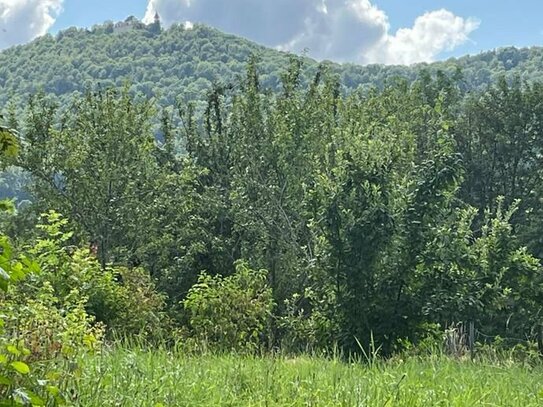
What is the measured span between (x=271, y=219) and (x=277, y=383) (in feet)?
43.3

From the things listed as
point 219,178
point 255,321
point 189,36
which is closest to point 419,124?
point 219,178

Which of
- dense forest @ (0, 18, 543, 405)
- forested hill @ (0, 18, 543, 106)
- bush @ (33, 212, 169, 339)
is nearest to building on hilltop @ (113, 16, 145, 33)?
forested hill @ (0, 18, 543, 106)

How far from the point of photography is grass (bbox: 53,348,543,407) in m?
3.82

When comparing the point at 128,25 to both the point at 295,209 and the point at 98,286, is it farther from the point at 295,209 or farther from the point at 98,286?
the point at 98,286

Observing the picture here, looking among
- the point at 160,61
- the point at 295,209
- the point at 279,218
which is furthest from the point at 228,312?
the point at 160,61

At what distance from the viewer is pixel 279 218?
17766mm

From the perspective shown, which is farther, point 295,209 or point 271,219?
point 271,219

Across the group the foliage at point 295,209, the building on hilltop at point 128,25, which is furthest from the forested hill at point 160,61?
the foliage at point 295,209

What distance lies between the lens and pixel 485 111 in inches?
1159

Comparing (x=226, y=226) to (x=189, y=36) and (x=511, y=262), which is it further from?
(x=189, y=36)

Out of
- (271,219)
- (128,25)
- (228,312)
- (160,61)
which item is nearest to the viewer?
(228,312)

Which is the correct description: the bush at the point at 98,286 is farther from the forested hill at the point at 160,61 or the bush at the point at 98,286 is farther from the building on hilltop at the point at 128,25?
the building on hilltop at the point at 128,25

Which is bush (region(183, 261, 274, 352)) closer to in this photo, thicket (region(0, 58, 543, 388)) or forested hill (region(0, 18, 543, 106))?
thicket (region(0, 58, 543, 388))

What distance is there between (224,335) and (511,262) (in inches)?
159
